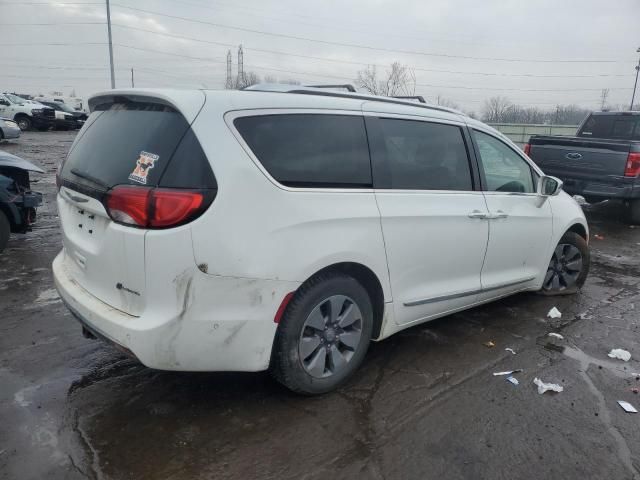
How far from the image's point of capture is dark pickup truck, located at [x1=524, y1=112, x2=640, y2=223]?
827cm

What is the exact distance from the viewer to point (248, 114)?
273 centimetres

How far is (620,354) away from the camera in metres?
3.90

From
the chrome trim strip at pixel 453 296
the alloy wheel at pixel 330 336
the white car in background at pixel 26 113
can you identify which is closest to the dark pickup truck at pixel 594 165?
the chrome trim strip at pixel 453 296

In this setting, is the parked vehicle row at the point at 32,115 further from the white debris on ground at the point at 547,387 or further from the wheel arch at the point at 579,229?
the white debris on ground at the point at 547,387

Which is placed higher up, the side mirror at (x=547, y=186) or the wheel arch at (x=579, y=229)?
the side mirror at (x=547, y=186)

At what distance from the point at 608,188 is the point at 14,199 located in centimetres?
865

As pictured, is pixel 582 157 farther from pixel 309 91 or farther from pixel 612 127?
pixel 309 91

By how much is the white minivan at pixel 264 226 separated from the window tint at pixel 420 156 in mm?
12

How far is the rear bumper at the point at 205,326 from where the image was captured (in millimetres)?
2520

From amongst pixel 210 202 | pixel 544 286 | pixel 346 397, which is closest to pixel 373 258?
pixel 346 397

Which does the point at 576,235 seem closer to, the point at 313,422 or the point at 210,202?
the point at 313,422

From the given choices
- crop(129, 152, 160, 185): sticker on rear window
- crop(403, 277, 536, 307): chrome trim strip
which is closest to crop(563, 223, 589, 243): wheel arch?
crop(403, 277, 536, 307): chrome trim strip

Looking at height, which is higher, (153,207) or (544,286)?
(153,207)

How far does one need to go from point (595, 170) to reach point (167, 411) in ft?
26.6
